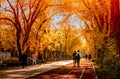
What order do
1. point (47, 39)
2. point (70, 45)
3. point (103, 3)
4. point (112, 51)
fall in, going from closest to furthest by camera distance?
point (112, 51), point (103, 3), point (47, 39), point (70, 45)

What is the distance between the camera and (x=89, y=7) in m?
40.2

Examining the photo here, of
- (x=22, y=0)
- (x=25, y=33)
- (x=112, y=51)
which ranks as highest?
(x=22, y=0)

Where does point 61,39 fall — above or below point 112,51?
above

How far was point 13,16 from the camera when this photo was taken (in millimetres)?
49781

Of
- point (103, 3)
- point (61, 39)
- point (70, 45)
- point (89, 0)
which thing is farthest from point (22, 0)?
point (70, 45)

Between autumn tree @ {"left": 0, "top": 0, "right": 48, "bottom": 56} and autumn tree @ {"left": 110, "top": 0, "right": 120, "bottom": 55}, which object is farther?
autumn tree @ {"left": 0, "top": 0, "right": 48, "bottom": 56}

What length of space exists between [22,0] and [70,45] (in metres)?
65.8

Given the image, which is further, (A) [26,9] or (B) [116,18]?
(A) [26,9]

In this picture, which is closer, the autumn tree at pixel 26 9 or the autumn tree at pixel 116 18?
the autumn tree at pixel 116 18

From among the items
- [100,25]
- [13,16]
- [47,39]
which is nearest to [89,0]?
[100,25]

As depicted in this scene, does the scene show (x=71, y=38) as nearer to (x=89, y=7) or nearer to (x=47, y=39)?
(x=47, y=39)

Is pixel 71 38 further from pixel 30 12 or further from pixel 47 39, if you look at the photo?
pixel 30 12

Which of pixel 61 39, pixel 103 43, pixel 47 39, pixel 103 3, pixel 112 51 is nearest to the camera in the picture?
pixel 112 51

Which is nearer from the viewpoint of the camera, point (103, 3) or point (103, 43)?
point (103, 43)
